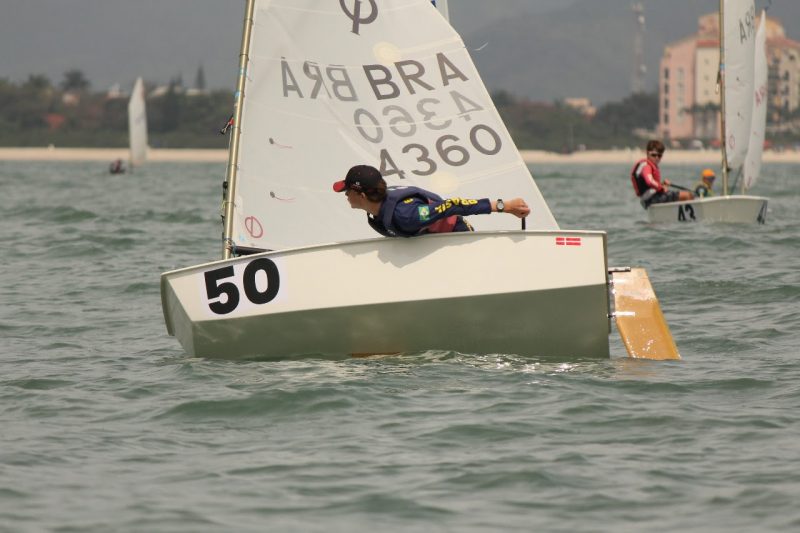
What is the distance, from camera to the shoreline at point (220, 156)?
5044 inches

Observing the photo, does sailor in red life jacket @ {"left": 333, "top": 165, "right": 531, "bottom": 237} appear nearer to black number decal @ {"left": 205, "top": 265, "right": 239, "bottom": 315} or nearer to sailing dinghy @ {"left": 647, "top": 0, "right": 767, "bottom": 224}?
black number decal @ {"left": 205, "top": 265, "right": 239, "bottom": 315}

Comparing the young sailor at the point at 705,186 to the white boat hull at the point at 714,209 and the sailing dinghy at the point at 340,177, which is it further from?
the sailing dinghy at the point at 340,177

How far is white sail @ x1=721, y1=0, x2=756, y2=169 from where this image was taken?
22953mm

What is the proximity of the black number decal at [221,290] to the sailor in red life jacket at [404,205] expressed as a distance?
0.87 metres

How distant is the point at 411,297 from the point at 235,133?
1809 millimetres

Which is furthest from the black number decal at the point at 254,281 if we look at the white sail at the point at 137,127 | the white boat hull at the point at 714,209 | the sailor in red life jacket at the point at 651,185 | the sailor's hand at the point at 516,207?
the white sail at the point at 137,127

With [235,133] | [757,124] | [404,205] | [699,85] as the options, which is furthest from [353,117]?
[699,85]

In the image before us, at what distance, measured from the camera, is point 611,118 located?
186 meters

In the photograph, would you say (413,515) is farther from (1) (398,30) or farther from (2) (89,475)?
(1) (398,30)

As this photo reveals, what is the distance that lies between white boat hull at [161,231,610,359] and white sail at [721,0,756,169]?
49.3 feet

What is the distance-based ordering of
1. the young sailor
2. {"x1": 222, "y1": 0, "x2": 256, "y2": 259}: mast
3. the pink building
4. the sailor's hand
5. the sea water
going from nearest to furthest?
the sea water → the sailor's hand → {"x1": 222, "y1": 0, "x2": 256, "y2": 259}: mast → the young sailor → the pink building

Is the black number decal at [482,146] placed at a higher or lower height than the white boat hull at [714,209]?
higher

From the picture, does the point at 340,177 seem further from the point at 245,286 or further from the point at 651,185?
the point at 651,185

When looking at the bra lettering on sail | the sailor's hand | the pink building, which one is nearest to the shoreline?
the pink building
